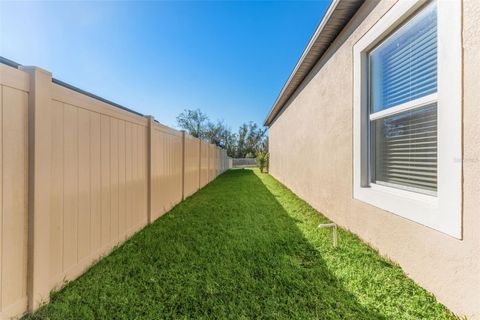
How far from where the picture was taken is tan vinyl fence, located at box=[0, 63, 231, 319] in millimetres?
1499

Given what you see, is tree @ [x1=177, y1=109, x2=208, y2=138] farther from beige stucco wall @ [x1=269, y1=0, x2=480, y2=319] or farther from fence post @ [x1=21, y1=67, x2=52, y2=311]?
fence post @ [x1=21, y1=67, x2=52, y2=311]

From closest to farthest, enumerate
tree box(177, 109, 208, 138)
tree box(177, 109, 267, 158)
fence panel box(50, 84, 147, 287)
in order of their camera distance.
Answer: fence panel box(50, 84, 147, 287)
tree box(177, 109, 208, 138)
tree box(177, 109, 267, 158)

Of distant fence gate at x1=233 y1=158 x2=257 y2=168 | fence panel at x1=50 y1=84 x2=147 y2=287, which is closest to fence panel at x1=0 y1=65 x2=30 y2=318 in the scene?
fence panel at x1=50 y1=84 x2=147 y2=287

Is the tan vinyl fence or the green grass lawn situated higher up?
the tan vinyl fence

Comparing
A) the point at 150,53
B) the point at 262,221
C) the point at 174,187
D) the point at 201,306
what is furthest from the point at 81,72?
the point at 201,306

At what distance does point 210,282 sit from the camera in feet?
7.02

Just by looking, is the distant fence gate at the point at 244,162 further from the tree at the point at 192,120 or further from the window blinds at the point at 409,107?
the window blinds at the point at 409,107

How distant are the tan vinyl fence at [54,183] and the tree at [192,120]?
36.0 metres

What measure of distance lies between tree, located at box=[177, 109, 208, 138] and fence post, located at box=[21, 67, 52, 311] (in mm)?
37257

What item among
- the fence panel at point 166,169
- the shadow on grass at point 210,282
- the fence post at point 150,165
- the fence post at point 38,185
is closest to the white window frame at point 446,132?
the shadow on grass at point 210,282

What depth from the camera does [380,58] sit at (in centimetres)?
308

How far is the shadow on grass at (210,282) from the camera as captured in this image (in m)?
1.73

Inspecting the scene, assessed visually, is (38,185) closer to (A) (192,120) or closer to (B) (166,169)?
(B) (166,169)

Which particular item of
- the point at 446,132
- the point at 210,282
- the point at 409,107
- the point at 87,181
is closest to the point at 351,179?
the point at 409,107
